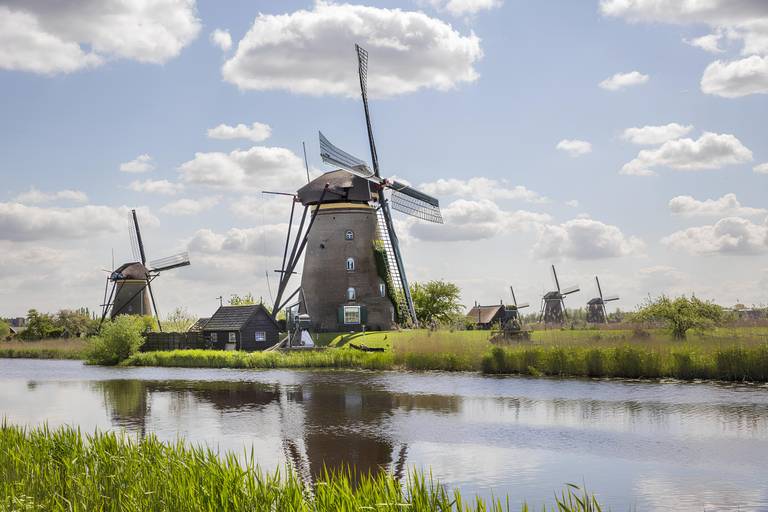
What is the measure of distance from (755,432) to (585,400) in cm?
572

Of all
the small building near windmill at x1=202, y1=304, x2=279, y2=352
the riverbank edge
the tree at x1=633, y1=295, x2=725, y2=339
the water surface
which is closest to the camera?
the water surface

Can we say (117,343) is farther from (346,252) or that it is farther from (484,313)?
(484,313)

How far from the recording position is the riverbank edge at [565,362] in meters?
22.6

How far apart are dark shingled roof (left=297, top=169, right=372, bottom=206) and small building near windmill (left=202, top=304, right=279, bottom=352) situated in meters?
6.82

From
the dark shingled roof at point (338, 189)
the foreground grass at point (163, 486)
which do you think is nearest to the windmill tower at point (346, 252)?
the dark shingled roof at point (338, 189)

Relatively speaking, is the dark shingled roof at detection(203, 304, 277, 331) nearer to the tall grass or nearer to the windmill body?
the windmill body

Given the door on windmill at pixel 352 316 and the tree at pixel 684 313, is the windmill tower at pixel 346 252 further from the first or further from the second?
the tree at pixel 684 313

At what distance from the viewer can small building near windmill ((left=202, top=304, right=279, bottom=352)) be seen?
40.1 m

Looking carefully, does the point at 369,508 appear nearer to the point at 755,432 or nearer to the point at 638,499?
the point at 638,499

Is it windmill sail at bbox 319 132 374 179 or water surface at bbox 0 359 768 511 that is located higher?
windmill sail at bbox 319 132 374 179

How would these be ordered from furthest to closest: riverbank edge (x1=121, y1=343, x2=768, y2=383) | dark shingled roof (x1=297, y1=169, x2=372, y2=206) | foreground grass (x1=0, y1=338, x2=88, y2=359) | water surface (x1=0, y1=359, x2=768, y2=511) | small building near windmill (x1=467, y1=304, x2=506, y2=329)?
small building near windmill (x1=467, y1=304, x2=506, y2=329)
foreground grass (x1=0, y1=338, x2=88, y2=359)
dark shingled roof (x1=297, y1=169, x2=372, y2=206)
riverbank edge (x1=121, y1=343, x2=768, y2=383)
water surface (x1=0, y1=359, x2=768, y2=511)

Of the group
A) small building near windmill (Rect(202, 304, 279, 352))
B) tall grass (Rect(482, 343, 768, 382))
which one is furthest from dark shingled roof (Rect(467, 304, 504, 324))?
tall grass (Rect(482, 343, 768, 382))

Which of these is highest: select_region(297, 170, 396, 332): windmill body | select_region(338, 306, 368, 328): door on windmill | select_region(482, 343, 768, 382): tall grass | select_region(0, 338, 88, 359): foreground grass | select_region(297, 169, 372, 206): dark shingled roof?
select_region(297, 169, 372, 206): dark shingled roof

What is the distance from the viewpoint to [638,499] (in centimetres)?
941
